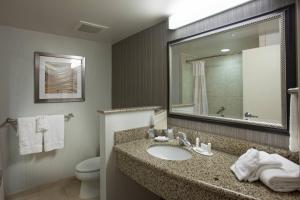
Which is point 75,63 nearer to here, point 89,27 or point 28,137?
point 89,27

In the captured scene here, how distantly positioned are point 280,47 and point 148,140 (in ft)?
4.02

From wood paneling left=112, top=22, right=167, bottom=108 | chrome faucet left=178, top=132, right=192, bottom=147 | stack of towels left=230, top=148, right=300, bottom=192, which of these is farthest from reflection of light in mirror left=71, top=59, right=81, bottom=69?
stack of towels left=230, top=148, right=300, bottom=192

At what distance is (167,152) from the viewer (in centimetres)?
155

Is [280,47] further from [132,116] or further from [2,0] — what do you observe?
[2,0]

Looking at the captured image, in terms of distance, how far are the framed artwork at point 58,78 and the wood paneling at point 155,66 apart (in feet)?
1.71

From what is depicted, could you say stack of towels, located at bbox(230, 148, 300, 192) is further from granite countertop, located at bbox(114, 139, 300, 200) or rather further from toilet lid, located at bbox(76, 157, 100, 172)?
toilet lid, located at bbox(76, 157, 100, 172)

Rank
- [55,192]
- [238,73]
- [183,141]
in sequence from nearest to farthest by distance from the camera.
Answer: [238,73], [183,141], [55,192]

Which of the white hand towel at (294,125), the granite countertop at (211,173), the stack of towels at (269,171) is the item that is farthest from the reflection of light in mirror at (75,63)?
the white hand towel at (294,125)

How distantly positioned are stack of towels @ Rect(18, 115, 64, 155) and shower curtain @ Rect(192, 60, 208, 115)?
1.67 meters

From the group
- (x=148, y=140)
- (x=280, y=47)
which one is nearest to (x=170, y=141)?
(x=148, y=140)

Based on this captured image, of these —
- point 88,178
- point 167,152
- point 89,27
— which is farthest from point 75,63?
point 167,152

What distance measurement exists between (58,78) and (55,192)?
1421 millimetres

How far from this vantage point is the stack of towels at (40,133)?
197cm

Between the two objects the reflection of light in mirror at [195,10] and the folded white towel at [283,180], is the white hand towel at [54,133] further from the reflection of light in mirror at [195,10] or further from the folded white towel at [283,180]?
the folded white towel at [283,180]
